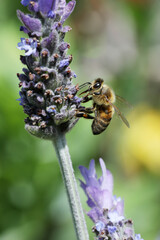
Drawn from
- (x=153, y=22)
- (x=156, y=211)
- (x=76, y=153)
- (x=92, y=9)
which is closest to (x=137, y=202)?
(x=156, y=211)

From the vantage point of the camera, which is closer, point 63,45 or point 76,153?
point 63,45

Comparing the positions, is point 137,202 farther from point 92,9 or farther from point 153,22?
point 92,9

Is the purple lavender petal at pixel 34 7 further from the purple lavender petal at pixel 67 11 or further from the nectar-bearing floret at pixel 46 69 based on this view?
the purple lavender petal at pixel 67 11

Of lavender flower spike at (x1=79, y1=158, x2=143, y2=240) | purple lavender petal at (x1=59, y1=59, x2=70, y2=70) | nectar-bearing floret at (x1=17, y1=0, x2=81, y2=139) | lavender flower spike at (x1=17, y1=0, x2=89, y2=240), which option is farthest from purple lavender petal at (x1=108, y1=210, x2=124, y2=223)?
purple lavender petal at (x1=59, y1=59, x2=70, y2=70)

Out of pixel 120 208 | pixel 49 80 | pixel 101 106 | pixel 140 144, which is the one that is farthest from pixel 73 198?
pixel 140 144

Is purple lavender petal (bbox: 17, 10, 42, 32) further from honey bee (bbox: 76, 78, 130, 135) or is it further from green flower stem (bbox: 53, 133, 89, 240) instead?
honey bee (bbox: 76, 78, 130, 135)

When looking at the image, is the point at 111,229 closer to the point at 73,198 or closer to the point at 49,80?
the point at 73,198
